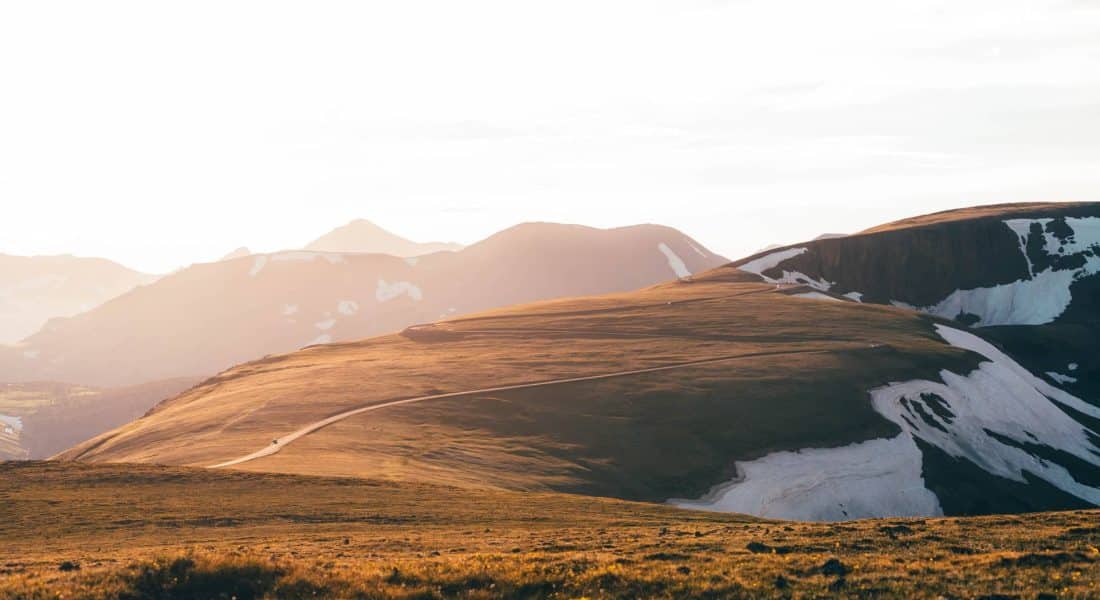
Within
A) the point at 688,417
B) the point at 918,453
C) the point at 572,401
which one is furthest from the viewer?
the point at 572,401

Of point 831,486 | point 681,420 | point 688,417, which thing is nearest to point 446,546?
point 831,486

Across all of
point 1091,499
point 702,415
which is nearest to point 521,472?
point 702,415

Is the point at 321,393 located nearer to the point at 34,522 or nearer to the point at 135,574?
the point at 34,522

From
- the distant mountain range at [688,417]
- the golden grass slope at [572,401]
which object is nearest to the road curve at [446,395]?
the distant mountain range at [688,417]

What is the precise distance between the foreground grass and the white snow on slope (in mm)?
37342

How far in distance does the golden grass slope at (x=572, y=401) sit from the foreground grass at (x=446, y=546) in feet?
51.2

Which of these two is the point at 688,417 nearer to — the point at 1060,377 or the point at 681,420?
the point at 681,420

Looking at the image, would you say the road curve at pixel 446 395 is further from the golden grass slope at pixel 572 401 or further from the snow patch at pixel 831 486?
the snow patch at pixel 831 486

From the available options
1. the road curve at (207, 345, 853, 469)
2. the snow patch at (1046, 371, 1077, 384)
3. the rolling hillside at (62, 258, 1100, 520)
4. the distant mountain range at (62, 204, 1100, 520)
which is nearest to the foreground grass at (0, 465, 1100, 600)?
the distant mountain range at (62, 204, 1100, 520)

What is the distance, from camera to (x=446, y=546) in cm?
4041

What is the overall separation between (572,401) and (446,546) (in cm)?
7707

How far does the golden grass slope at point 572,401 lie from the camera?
8956cm

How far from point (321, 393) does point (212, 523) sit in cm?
7098

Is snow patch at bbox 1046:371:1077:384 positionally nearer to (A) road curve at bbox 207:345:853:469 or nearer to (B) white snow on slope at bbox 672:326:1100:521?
(B) white snow on slope at bbox 672:326:1100:521
